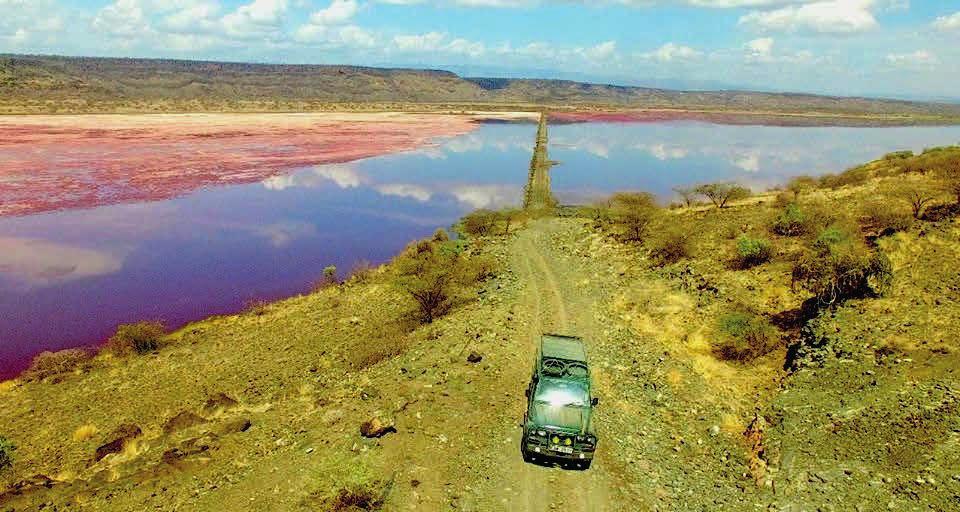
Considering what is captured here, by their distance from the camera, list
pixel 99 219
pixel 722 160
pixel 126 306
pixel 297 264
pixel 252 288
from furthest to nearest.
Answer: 1. pixel 722 160
2. pixel 99 219
3. pixel 297 264
4. pixel 252 288
5. pixel 126 306

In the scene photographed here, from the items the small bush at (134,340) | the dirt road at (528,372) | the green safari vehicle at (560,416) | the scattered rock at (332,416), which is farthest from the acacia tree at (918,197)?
the small bush at (134,340)

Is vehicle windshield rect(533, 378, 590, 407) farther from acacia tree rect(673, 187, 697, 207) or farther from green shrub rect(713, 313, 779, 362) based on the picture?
acacia tree rect(673, 187, 697, 207)

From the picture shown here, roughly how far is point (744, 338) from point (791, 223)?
12813 millimetres

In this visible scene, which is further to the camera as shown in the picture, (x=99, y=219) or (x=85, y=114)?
(x=85, y=114)

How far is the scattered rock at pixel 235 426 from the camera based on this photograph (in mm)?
17188

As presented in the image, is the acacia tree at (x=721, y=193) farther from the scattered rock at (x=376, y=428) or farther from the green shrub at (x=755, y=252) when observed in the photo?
the scattered rock at (x=376, y=428)

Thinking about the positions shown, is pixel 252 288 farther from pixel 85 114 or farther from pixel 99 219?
pixel 85 114

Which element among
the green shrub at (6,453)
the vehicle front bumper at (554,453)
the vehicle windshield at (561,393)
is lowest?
the green shrub at (6,453)

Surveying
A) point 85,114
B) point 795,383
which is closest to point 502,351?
point 795,383

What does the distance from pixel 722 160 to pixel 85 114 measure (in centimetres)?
12560

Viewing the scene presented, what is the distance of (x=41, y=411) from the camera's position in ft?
66.0

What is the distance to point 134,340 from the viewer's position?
81.0 ft

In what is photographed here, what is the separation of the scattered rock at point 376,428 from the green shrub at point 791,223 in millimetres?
24353

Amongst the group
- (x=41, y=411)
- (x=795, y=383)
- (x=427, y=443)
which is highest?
(x=795, y=383)
